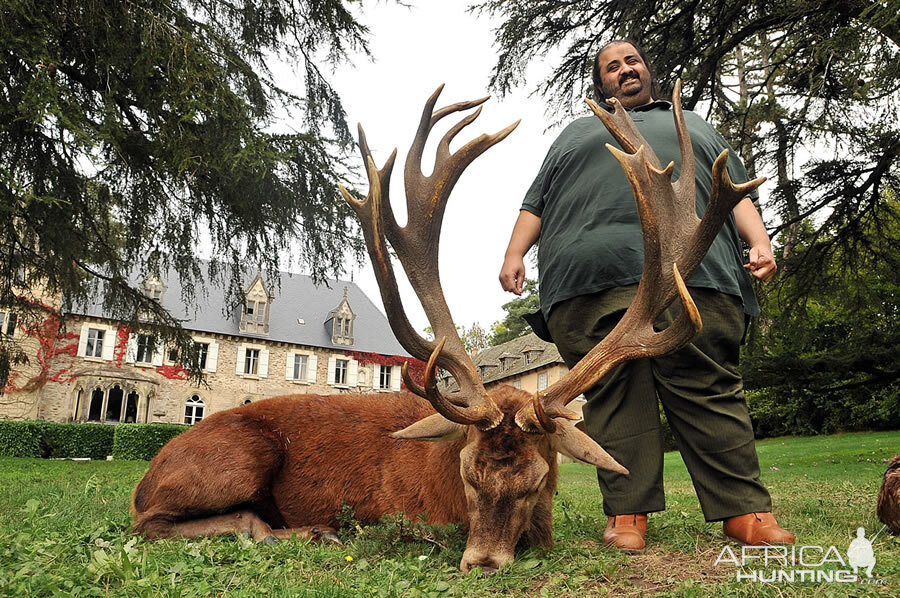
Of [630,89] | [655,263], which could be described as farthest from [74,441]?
[655,263]

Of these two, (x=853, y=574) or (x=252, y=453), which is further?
(x=252, y=453)

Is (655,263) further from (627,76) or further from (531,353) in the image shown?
(531,353)

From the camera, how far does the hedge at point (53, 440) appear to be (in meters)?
23.8

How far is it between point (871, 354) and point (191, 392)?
1380 inches

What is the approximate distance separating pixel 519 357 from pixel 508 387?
38763 millimetres

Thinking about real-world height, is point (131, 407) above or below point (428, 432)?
above

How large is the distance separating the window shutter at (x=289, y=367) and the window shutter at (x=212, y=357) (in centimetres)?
390

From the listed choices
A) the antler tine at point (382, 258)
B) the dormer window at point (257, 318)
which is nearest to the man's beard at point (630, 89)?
the antler tine at point (382, 258)

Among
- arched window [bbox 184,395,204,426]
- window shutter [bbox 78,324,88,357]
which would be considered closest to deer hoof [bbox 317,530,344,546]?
arched window [bbox 184,395,204,426]


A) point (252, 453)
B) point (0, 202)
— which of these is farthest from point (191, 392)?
point (252, 453)

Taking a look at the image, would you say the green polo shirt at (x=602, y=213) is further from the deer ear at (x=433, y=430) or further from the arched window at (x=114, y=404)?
the arched window at (x=114, y=404)

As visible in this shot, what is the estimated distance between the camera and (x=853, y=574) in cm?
235

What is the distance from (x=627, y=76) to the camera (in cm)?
398

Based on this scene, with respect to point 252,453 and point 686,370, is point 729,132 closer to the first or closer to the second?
point 686,370
